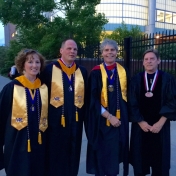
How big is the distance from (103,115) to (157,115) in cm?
67

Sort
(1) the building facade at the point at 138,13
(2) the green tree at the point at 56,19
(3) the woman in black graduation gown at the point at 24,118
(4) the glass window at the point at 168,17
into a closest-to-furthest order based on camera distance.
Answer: (3) the woman in black graduation gown at the point at 24,118 < (2) the green tree at the point at 56,19 < (1) the building facade at the point at 138,13 < (4) the glass window at the point at 168,17

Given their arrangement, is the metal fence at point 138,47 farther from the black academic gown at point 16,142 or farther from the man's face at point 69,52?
the black academic gown at point 16,142

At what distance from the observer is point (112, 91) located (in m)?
3.49

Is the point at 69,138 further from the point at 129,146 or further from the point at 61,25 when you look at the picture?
the point at 61,25

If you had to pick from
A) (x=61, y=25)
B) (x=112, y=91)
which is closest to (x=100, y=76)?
(x=112, y=91)

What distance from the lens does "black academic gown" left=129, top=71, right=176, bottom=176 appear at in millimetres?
3379

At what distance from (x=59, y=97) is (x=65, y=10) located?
9945 millimetres

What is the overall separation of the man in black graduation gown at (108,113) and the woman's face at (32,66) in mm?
774

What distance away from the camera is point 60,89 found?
3393 mm

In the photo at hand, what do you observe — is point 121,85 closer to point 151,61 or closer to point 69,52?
point 151,61

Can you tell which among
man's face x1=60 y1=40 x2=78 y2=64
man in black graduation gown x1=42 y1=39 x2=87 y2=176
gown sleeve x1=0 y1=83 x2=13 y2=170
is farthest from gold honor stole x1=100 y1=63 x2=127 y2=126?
gown sleeve x1=0 y1=83 x2=13 y2=170

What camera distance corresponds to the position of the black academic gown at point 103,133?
3496 mm

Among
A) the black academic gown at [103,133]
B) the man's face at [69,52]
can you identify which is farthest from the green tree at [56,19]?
the black academic gown at [103,133]

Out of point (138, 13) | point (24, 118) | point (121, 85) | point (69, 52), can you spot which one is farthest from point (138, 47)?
point (138, 13)
